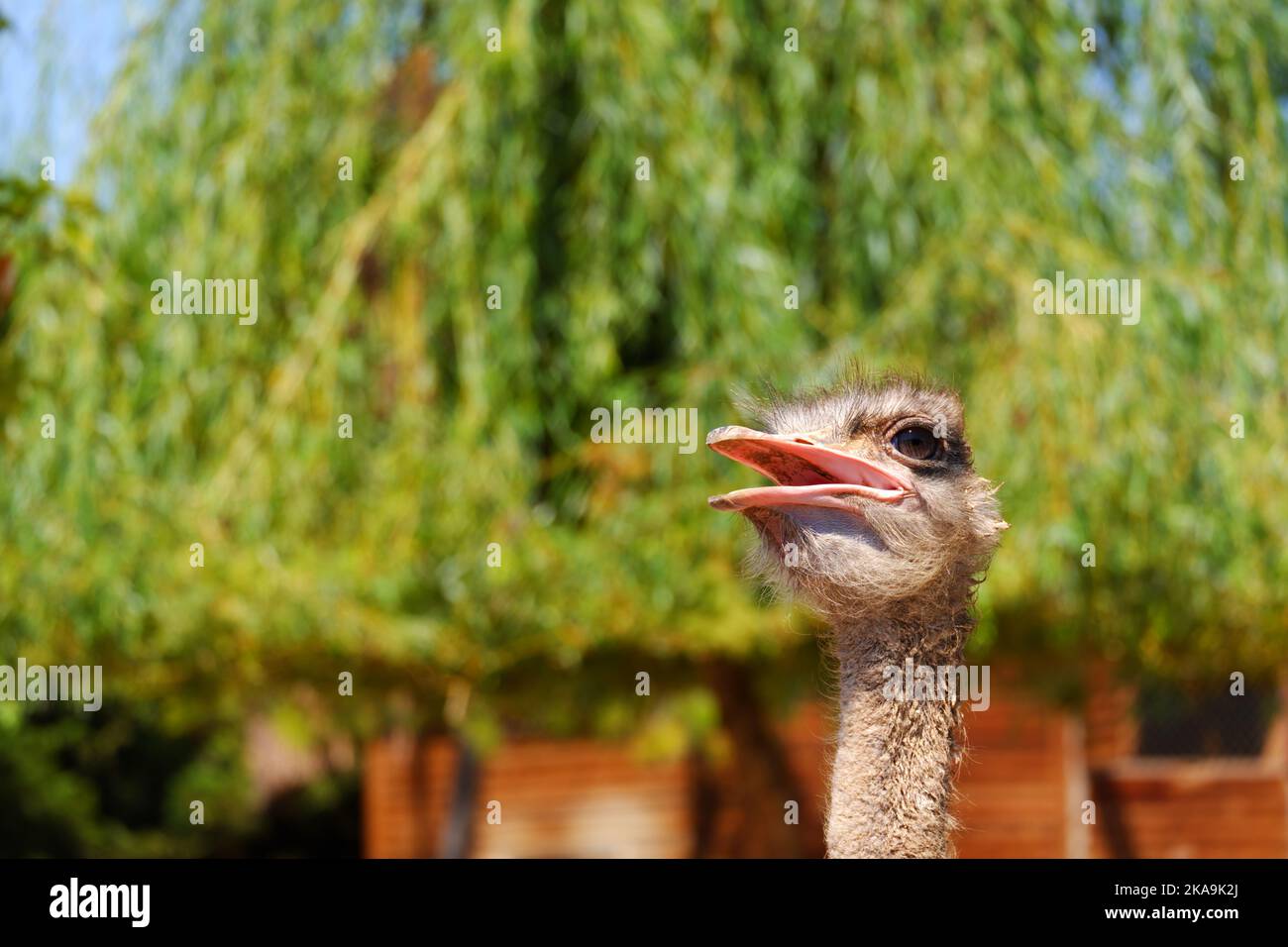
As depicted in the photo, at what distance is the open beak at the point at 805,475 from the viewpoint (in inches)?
96.3

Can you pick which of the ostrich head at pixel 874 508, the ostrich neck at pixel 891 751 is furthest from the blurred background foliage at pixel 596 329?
the ostrich neck at pixel 891 751

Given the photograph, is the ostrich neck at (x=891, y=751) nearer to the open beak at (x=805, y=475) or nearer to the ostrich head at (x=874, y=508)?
the ostrich head at (x=874, y=508)

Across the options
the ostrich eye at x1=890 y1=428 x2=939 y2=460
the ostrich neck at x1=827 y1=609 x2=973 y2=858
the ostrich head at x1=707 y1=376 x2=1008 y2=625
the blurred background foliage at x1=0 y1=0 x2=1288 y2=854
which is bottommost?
the ostrich neck at x1=827 y1=609 x2=973 y2=858

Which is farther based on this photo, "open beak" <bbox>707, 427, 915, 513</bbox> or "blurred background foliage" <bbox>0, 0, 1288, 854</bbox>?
"blurred background foliage" <bbox>0, 0, 1288, 854</bbox>

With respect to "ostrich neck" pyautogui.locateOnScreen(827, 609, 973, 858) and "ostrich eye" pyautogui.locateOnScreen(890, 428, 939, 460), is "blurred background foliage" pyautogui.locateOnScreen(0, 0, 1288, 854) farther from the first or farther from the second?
"ostrich neck" pyautogui.locateOnScreen(827, 609, 973, 858)

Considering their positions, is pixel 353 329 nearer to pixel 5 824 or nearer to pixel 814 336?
pixel 814 336

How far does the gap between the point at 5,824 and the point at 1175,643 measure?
772cm

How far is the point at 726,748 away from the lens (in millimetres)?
7906

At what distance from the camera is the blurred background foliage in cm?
583

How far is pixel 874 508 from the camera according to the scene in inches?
100

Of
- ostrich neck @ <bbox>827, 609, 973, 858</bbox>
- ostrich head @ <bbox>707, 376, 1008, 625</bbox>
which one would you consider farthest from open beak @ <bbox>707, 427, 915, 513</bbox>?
ostrich neck @ <bbox>827, 609, 973, 858</bbox>

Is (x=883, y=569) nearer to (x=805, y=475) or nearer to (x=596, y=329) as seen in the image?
(x=805, y=475)

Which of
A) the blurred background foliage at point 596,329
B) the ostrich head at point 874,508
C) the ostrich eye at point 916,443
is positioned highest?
the blurred background foliage at point 596,329
